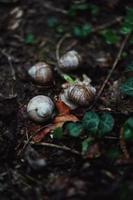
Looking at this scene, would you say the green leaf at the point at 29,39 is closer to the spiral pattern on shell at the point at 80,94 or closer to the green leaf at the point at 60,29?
the green leaf at the point at 60,29

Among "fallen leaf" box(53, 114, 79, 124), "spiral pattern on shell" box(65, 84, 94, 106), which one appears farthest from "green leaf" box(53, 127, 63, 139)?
"spiral pattern on shell" box(65, 84, 94, 106)

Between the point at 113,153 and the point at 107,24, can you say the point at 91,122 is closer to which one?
the point at 113,153

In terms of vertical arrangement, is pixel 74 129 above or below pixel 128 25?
below

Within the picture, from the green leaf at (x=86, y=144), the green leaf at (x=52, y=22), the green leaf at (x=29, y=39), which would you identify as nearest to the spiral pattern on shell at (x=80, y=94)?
the green leaf at (x=86, y=144)

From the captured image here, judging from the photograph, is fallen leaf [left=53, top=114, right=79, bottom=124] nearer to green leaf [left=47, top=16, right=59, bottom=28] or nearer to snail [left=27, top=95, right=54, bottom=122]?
snail [left=27, top=95, right=54, bottom=122]

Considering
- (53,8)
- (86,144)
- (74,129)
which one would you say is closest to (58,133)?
(74,129)

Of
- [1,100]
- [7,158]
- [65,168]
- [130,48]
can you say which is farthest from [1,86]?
[130,48]

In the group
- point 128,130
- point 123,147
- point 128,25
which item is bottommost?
point 123,147

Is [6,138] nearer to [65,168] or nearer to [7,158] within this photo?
[7,158]
